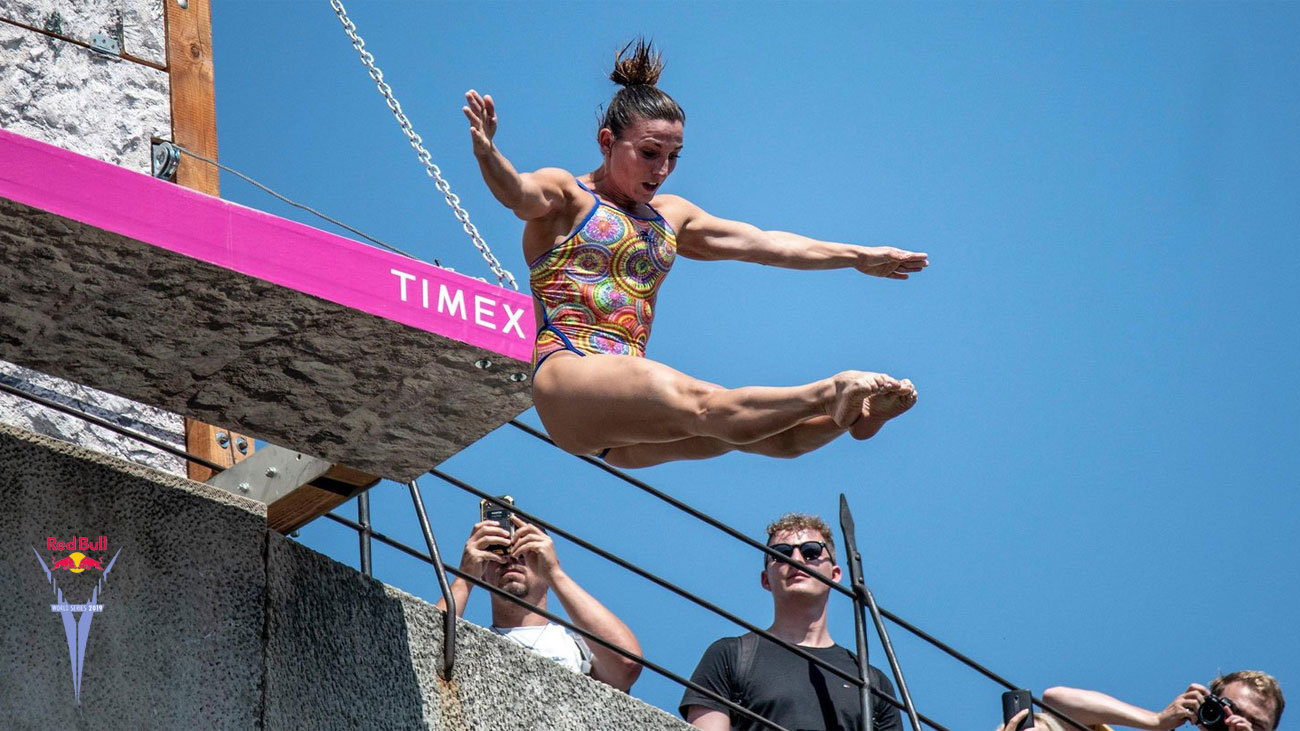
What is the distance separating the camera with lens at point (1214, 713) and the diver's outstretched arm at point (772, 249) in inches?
87.9

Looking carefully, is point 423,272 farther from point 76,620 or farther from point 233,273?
point 76,620

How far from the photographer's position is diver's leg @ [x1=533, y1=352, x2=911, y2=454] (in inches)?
173

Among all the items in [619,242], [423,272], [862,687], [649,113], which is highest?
[649,113]

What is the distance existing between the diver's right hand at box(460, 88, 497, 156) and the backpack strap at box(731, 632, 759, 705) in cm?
227

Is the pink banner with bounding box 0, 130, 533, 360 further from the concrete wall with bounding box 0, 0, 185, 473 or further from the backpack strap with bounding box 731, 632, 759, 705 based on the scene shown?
the concrete wall with bounding box 0, 0, 185, 473

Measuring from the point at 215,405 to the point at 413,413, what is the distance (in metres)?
0.60

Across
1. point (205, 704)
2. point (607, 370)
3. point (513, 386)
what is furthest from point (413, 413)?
point (205, 704)

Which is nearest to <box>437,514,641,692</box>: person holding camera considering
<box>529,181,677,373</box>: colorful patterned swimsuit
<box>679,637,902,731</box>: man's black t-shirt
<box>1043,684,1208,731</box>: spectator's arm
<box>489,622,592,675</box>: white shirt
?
<box>489,622,592,675</box>: white shirt

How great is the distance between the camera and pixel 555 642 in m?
6.19

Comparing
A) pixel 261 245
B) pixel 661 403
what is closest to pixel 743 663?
pixel 661 403

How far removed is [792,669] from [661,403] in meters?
1.82

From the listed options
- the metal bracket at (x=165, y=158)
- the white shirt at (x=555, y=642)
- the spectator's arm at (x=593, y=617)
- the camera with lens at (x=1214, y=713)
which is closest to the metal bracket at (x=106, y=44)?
the metal bracket at (x=165, y=158)

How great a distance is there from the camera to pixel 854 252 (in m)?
5.80

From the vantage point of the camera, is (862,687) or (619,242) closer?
(619,242)
